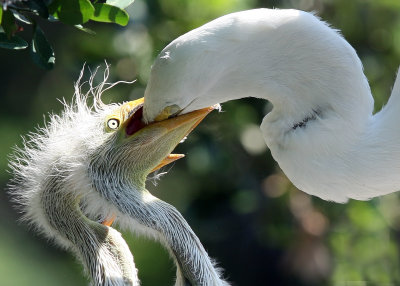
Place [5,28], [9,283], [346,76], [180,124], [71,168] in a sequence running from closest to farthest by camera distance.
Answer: [5,28], [346,76], [180,124], [71,168], [9,283]

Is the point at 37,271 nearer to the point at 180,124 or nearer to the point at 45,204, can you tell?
the point at 45,204

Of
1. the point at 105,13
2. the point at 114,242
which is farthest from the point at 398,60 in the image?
the point at 105,13

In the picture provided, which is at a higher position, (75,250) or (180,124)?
(180,124)

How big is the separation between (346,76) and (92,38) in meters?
2.74

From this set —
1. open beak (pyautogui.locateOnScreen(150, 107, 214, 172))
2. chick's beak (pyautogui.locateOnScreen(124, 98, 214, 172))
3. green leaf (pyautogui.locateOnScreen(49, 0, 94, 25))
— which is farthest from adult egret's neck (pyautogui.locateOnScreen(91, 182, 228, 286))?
green leaf (pyautogui.locateOnScreen(49, 0, 94, 25))

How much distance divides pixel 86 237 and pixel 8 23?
85cm

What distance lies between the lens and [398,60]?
15.5 ft

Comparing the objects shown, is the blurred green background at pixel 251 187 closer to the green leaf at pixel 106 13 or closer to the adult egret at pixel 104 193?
the adult egret at pixel 104 193

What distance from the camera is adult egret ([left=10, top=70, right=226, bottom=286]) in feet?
7.94

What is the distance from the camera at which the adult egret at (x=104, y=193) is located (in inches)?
95.3

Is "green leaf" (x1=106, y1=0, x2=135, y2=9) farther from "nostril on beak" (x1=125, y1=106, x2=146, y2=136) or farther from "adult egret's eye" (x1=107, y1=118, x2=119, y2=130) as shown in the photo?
"adult egret's eye" (x1=107, y1=118, x2=119, y2=130)

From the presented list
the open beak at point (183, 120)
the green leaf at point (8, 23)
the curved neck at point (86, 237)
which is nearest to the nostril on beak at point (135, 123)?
the open beak at point (183, 120)

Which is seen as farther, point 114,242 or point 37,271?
point 37,271

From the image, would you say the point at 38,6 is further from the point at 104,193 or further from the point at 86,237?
the point at 86,237
